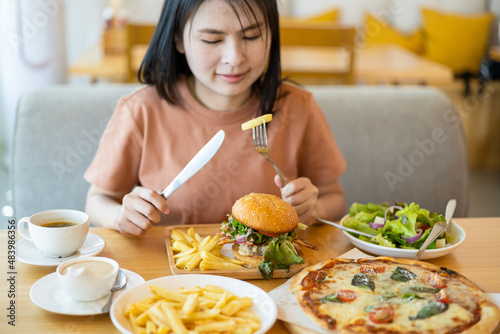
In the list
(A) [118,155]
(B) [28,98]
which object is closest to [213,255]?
(A) [118,155]

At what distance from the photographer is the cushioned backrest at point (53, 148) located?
6.54ft

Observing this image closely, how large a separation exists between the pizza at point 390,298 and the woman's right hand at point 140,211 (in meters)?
0.40

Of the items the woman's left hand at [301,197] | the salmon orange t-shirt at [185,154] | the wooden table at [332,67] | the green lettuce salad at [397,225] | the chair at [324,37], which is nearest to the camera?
the green lettuce salad at [397,225]

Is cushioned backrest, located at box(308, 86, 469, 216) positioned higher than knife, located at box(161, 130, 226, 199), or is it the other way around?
knife, located at box(161, 130, 226, 199)

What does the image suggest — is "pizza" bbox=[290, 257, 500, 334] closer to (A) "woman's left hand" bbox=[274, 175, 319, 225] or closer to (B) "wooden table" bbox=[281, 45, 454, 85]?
(A) "woman's left hand" bbox=[274, 175, 319, 225]

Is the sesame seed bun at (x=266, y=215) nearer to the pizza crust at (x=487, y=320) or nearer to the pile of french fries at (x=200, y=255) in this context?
the pile of french fries at (x=200, y=255)

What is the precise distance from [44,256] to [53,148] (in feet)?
2.78

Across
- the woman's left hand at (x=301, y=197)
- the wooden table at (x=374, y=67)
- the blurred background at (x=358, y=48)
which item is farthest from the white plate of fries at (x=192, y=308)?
the wooden table at (x=374, y=67)

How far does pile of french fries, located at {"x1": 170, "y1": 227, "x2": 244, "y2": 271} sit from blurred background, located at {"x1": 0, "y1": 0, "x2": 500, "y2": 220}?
83.5 inches

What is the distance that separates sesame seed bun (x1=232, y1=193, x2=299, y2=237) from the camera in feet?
4.06

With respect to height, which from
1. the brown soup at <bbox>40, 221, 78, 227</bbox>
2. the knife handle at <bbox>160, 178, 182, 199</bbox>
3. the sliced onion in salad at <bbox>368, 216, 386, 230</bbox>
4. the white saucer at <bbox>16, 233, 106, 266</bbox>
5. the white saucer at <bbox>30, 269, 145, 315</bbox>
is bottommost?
the white saucer at <bbox>16, 233, 106, 266</bbox>

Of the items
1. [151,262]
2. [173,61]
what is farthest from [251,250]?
[173,61]

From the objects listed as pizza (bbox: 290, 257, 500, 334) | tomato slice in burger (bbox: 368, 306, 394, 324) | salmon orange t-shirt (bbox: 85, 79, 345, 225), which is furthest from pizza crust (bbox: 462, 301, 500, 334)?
salmon orange t-shirt (bbox: 85, 79, 345, 225)

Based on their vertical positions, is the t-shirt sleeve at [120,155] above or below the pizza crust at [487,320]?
above
